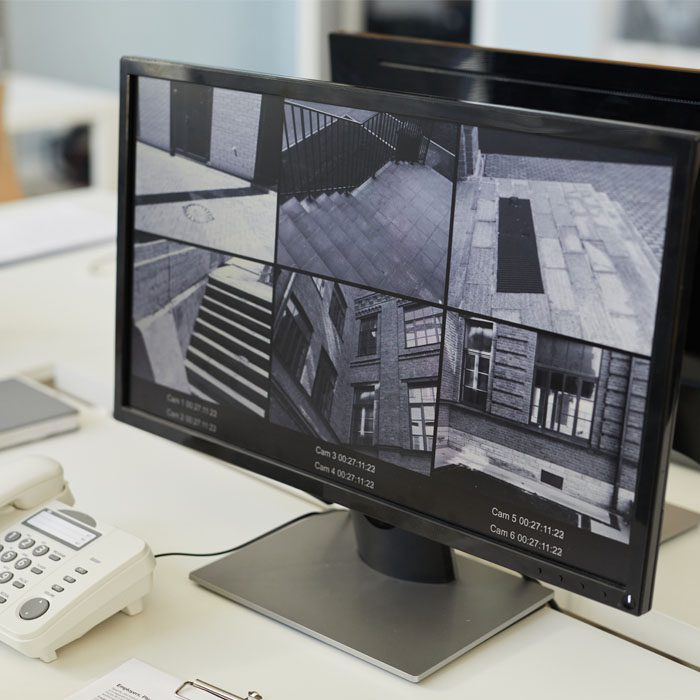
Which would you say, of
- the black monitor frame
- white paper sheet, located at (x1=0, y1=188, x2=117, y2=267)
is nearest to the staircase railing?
the black monitor frame

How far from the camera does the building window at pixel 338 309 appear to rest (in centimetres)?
91

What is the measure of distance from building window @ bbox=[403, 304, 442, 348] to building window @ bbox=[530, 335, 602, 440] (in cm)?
9

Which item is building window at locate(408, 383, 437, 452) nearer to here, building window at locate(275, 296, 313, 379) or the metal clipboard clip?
building window at locate(275, 296, 313, 379)

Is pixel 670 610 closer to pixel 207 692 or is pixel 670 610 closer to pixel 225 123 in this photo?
pixel 207 692

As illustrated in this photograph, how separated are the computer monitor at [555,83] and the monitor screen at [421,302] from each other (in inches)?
11.9

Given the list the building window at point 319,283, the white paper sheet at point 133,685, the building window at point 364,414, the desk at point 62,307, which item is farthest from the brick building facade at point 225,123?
the desk at point 62,307

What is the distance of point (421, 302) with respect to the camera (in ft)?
2.82

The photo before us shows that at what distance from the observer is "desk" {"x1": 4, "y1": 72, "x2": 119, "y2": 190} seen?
11.5 feet

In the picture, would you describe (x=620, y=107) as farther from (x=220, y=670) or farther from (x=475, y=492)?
(x=220, y=670)

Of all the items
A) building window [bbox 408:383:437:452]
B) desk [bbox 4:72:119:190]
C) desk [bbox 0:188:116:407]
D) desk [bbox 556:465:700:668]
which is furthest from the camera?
desk [bbox 4:72:119:190]

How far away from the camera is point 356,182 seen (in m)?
0.88

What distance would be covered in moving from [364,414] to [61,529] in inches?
11.9

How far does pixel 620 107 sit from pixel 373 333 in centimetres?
38

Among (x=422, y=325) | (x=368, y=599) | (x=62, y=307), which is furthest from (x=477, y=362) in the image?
(x=62, y=307)
